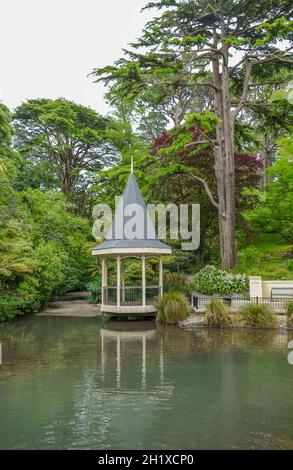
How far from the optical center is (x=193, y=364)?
398 inches

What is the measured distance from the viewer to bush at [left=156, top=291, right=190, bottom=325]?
1622cm

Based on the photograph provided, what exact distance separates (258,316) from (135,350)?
17.2 feet

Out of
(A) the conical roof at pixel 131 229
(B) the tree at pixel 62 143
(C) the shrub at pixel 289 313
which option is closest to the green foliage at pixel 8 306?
(A) the conical roof at pixel 131 229

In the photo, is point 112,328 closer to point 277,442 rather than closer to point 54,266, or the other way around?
point 54,266

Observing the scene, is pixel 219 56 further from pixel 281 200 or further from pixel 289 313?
pixel 289 313

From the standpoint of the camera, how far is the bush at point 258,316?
48.7ft

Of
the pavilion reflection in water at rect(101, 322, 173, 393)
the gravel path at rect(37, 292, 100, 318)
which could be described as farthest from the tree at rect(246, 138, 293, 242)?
the gravel path at rect(37, 292, 100, 318)

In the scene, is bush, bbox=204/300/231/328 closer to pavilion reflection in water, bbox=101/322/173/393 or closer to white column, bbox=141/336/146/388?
pavilion reflection in water, bbox=101/322/173/393

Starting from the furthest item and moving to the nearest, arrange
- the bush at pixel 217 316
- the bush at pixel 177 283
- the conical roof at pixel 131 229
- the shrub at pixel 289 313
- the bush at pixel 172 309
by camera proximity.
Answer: the bush at pixel 177 283 → the conical roof at pixel 131 229 → the bush at pixel 172 309 → the bush at pixel 217 316 → the shrub at pixel 289 313

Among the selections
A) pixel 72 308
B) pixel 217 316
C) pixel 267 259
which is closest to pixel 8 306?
pixel 72 308

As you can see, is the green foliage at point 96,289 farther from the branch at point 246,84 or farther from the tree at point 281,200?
the branch at point 246,84

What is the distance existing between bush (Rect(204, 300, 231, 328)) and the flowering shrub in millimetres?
2854

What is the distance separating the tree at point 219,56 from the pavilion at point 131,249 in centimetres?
429
